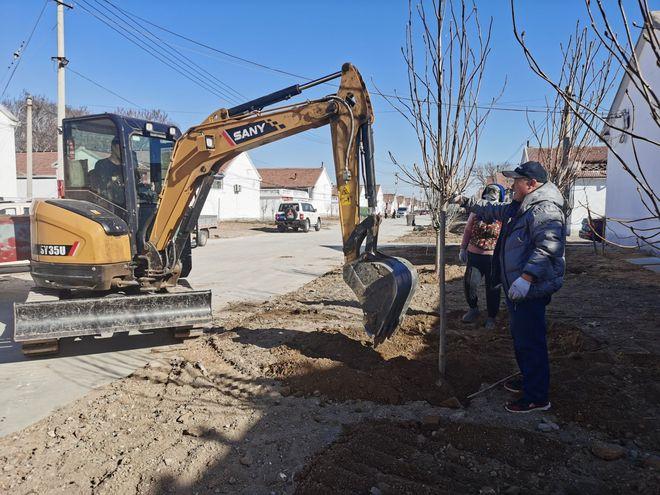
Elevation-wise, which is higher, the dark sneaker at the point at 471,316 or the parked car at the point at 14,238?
the parked car at the point at 14,238

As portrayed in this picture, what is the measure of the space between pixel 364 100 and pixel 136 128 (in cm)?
296

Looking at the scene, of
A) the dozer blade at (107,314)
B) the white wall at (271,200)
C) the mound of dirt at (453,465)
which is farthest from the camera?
the white wall at (271,200)

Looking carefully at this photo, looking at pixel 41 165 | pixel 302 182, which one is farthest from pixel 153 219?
pixel 302 182

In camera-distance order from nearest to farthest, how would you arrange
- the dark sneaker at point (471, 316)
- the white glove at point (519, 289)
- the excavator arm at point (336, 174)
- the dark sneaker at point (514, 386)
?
the white glove at point (519, 289) < the dark sneaker at point (514, 386) < the excavator arm at point (336, 174) < the dark sneaker at point (471, 316)

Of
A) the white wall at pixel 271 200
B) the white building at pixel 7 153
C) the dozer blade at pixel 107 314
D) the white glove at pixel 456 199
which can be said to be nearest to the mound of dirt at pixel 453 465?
the white glove at pixel 456 199

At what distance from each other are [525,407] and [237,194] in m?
39.4

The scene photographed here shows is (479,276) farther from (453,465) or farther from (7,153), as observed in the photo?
(7,153)

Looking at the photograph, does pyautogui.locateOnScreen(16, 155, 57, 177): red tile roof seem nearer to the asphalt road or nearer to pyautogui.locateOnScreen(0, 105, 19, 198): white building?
pyautogui.locateOnScreen(0, 105, 19, 198): white building

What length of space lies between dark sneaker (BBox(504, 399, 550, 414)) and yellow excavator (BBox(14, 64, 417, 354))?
1302 mm

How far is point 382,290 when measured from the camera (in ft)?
14.5

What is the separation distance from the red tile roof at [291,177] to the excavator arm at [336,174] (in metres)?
49.8

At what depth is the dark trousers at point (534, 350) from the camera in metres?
3.61

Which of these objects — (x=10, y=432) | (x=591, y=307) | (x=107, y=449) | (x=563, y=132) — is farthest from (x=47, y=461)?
(x=563, y=132)

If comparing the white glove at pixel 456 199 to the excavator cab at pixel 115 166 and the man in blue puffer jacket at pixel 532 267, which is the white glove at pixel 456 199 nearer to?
the man in blue puffer jacket at pixel 532 267
